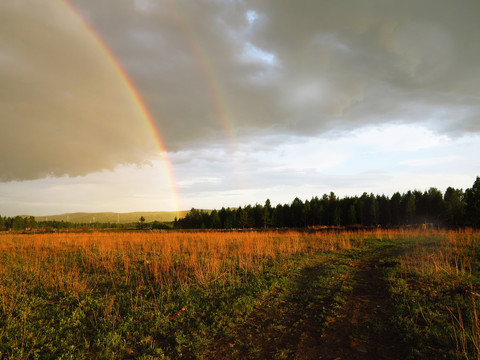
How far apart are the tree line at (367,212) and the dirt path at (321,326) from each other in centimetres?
5238

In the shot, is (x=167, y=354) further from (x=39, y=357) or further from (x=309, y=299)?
(x=309, y=299)

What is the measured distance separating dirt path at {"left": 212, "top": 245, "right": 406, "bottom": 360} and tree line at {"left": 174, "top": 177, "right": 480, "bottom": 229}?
52.4 m

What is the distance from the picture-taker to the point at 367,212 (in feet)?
233

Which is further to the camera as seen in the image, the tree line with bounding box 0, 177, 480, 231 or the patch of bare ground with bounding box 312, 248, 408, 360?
the tree line with bounding box 0, 177, 480, 231

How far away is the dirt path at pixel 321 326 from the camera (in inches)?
184

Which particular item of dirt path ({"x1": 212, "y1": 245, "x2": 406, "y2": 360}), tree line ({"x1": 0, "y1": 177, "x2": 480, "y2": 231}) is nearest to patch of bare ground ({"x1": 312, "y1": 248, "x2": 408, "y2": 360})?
dirt path ({"x1": 212, "y1": 245, "x2": 406, "y2": 360})

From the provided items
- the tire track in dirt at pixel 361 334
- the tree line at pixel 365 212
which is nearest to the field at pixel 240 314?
the tire track in dirt at pixel 361 334

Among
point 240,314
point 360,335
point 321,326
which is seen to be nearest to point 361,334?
point 360,335

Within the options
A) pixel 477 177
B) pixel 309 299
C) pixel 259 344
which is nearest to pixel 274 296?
pixel 309 299

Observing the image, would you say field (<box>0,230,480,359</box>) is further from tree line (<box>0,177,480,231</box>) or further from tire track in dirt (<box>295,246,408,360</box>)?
tree line (<box>0,177,480,231</box>)

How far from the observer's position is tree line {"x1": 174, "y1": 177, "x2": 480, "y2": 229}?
58197mm

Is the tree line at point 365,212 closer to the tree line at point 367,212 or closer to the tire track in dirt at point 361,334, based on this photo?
the tree line at point 367,212

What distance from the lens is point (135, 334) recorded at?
536 centimetres

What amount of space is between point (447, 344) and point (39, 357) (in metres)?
7.34
